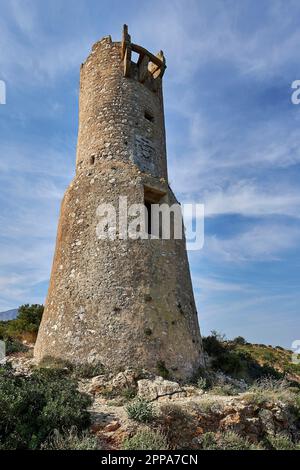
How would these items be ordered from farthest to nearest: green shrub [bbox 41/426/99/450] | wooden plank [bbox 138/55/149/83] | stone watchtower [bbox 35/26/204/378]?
wooden plank [bbox 138/55/149/83] → stone watchtower [bbox 35/26/204/378] → green shrub [bbox 41/426/99/450]

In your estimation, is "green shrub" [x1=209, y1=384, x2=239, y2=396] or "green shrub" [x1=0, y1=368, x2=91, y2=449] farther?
"green shrub" [x1=209, y1=384, x2=239, y2=396]

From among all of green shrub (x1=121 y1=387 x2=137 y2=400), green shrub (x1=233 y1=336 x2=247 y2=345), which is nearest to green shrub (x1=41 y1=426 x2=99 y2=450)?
green shrub (x1=121 y1=387 x2=137 y2=400)

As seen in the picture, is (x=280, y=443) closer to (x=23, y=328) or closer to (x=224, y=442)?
(x=224, y=442)

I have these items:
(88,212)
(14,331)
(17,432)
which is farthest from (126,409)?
(14,331)

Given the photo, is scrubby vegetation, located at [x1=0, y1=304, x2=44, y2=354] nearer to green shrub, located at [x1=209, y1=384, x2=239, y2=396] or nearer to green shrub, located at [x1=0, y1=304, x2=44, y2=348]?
green shrub, located at [x1=0, y1=304, x2=44, y2=348]

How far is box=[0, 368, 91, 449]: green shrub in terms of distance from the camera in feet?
16.5

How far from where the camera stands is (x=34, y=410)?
5.65m

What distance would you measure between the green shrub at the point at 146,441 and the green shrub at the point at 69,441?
524 mm

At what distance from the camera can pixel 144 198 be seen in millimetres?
10938

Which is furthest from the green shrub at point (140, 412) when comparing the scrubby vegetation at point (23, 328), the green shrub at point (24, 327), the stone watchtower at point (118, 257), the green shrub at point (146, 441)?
the green shrub at point (24, 327)

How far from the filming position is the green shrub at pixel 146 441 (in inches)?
203

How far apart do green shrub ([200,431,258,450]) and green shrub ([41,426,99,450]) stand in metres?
1.96
